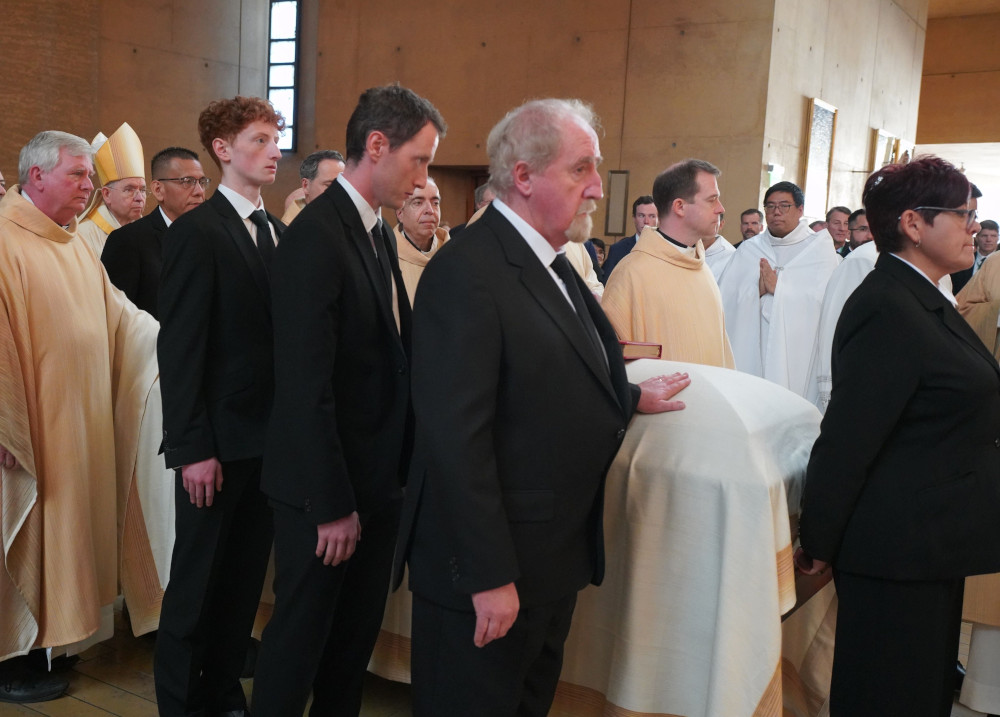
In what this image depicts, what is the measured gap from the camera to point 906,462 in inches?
79.4

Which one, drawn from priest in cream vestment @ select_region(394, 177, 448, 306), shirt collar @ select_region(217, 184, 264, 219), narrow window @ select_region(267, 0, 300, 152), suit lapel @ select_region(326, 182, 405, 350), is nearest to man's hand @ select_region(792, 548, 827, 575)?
suit lapel @ select_region(326, 182, 405, 350)

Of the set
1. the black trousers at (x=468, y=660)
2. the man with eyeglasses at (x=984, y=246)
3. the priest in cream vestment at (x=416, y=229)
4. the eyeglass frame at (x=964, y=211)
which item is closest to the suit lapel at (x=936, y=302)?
the eyeglass frame at (x=964, y=211)

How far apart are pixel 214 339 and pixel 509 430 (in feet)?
3.65

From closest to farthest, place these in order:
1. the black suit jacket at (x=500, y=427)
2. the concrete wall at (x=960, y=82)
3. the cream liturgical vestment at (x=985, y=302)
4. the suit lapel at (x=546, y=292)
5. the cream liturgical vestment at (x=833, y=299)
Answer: the black suit jacket at (x=500, y=427)
the suit lapel at (x=546, y=292)
the cream liturgical vestment at (x=833, y=299)
the cream liturgical vestment at (x=985, y=302)
the concrete wall at (x=960, y=82)

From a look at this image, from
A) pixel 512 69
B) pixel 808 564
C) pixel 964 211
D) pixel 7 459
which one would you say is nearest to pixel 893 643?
pixel 808 564

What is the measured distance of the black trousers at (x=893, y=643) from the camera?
2.06 m

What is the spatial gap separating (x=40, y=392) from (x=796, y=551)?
237 cm

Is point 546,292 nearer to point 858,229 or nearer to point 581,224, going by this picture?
point 581,224

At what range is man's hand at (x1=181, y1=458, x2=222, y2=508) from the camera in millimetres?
2379

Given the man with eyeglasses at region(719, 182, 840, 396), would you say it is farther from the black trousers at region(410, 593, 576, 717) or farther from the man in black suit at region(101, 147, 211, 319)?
the black trousers at region(410, 593, 576, 717)

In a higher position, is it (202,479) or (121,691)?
(202,479)

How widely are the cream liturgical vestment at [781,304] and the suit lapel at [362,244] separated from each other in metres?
4.31

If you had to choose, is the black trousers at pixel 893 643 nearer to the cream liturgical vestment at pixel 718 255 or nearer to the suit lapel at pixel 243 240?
the suit lapel at pixel 243 240

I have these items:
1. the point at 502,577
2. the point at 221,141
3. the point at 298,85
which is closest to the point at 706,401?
the point at 502,577
